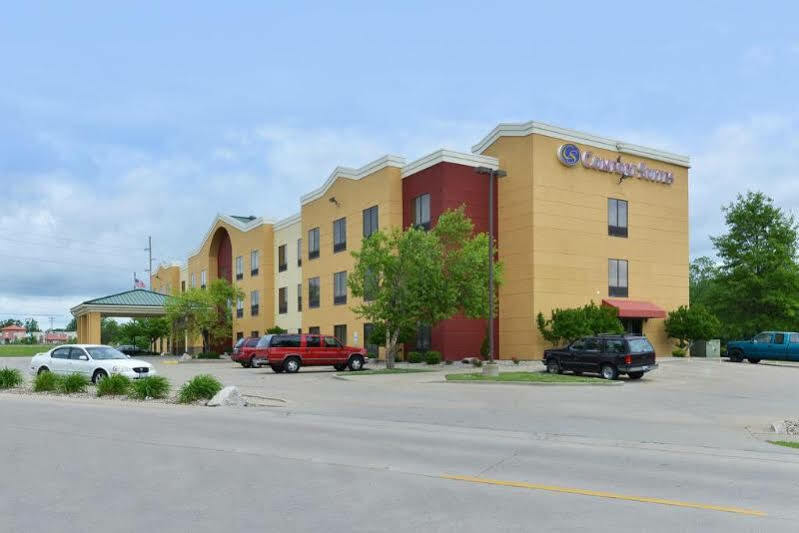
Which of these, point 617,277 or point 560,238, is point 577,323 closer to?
point 560,238

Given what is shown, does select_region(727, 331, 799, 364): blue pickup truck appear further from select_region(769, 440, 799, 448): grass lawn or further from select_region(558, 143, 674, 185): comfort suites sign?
select_region(769, 440, 799, 448): grass lawn

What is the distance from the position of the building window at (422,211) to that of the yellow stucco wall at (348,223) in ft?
4.69

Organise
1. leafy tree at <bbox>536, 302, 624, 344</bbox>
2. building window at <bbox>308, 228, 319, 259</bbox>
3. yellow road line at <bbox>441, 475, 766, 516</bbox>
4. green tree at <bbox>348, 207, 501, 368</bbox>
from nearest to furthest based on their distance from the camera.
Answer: yellow road line at <bbox>441, 475, 766, 516</bbox>
green tree at <bbox>348, 207, 501, 368</bbox>
leafy tree at <bbox>536, 302, 624, 344</bbox>
building window at <bbox>308, 228, 319, 259</bbox>

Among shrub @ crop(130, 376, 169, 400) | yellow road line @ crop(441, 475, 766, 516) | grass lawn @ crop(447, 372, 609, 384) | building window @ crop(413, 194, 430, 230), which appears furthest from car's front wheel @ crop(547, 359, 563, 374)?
yellow road line @ crop(441, 475, 766, 516)

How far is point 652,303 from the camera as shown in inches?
1695

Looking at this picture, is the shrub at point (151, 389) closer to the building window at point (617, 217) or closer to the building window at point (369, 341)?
the building window at point (369, 341)

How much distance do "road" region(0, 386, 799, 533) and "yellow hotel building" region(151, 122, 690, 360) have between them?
85.3 ft

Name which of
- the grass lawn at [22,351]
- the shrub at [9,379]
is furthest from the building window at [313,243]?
the grass lawn at [22,351]

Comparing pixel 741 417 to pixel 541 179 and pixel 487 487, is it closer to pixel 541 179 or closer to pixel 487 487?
pixel 487 487

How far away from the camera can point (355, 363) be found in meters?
35.3

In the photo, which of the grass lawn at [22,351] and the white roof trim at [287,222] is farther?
the grass lawn at [22,351]

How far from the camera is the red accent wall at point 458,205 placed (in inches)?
1547

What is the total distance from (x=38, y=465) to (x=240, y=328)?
5785cm

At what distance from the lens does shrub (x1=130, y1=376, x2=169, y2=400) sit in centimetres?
1992
